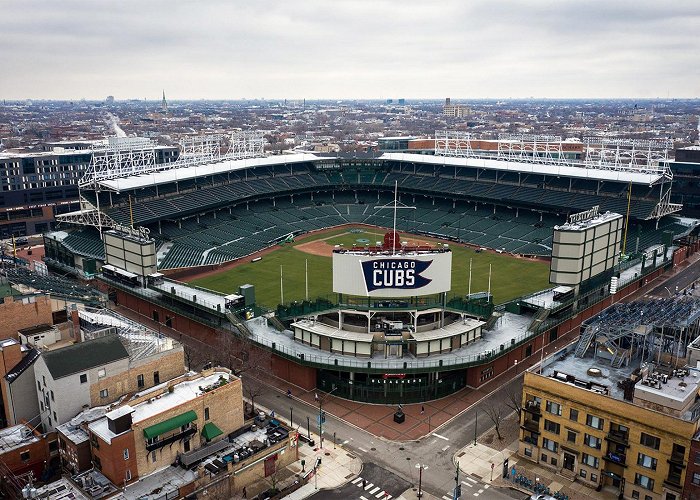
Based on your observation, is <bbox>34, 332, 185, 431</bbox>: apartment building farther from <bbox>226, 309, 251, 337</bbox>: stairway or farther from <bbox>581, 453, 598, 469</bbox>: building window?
<bbox>581, 453, 598, 469</bbox>: building window

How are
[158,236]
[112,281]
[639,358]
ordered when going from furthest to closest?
[158,236], [112,281], [639,358]

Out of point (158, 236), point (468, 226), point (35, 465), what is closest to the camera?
point (35, 465)

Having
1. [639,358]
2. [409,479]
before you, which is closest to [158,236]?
[409,479]

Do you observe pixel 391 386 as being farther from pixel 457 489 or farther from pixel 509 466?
pixel 457 489

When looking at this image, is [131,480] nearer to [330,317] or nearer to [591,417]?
[330,317]

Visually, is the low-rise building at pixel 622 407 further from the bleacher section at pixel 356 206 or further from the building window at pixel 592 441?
the bleacher section at pixel 356 206

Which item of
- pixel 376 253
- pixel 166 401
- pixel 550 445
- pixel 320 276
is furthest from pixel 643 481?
pixel 320 276
